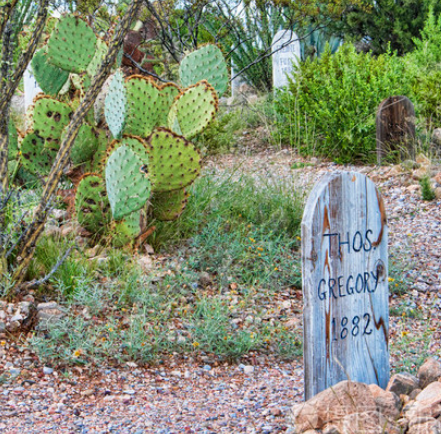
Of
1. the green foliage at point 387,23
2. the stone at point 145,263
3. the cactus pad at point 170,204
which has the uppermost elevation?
the green foliage at point 387,23

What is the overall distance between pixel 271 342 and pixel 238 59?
8.67m

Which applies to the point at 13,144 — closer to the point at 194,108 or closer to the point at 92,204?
the point at 92,204

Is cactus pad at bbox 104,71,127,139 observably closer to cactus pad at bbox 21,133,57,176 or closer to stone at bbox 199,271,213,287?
cactus pad at bbox 21,133,57,176

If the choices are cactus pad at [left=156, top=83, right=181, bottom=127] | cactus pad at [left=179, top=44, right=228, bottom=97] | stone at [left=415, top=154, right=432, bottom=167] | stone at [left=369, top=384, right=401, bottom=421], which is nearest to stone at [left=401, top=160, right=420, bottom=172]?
stone at [left=415, top=154, right=432, bottom=167]

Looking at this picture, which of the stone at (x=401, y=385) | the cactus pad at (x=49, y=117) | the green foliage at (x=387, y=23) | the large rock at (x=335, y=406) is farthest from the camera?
the green foliage at (x=387, y=23)

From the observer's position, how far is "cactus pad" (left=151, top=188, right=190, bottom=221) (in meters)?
4.18

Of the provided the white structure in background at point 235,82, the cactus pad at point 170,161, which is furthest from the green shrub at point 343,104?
the white structure in background at point 235,82

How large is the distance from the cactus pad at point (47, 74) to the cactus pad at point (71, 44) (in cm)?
18

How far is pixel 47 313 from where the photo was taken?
322 cm

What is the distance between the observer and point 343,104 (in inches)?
277

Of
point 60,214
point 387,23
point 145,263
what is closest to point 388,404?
point 145,263

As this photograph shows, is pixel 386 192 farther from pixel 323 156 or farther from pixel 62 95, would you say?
pixel 62 95

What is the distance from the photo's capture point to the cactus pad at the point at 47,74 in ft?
15.8

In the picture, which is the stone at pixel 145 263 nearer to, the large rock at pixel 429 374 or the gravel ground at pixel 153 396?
the gravel ground at pixel 153 396
